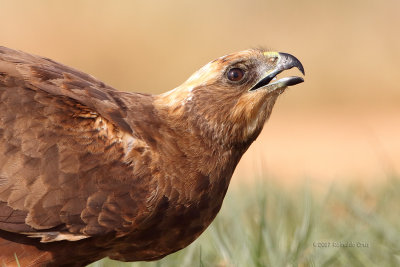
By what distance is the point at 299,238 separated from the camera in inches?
192

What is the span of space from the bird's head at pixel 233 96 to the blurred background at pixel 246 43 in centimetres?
919

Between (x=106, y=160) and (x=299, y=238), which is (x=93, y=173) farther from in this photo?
(x=299, y=238)

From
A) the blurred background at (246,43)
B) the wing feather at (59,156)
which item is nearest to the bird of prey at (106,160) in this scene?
the wing feather at (59,156)

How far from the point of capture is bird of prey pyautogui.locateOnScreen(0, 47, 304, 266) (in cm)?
427

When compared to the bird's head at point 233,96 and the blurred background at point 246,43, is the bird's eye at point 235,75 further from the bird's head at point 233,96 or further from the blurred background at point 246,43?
the blurred background at point 246,43

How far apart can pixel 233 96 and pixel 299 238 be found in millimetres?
907

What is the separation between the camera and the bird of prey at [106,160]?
427 centimetres

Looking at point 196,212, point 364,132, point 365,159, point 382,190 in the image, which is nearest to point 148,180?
point 196,212

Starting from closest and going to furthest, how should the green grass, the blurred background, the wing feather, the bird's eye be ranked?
the wing feather, the green grass, the bird's eye, the blurred background

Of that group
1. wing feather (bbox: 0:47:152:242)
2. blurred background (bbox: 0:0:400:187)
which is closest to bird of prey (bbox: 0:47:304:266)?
wing feather (bbox: 0:47:152:242)

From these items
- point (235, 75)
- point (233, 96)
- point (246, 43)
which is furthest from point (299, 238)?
point (246, 43)

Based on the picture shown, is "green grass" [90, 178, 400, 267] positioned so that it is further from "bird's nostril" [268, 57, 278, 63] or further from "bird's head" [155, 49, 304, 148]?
"bird's nostril" [268, 57, 278, 63]

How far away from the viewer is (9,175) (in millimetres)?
4312

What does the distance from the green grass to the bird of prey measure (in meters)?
0.35
